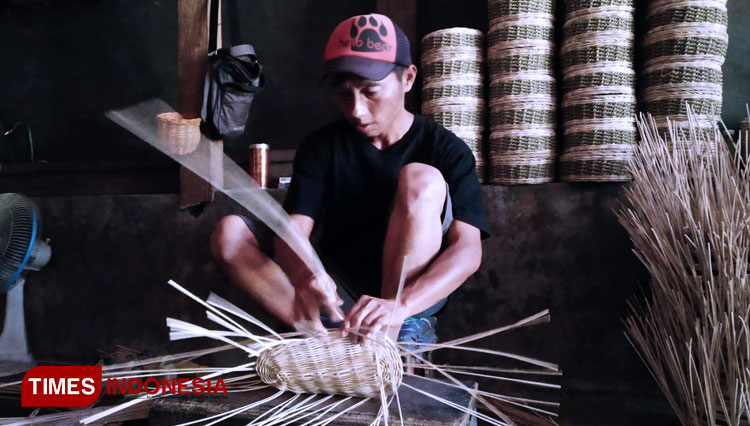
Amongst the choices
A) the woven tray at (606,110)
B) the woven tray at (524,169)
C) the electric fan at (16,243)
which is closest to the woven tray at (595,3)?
the woven tray at (606,110)

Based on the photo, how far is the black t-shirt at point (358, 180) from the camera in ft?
5.42

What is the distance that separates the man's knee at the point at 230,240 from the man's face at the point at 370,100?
492 millimetres

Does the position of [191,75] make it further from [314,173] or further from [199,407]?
[199,407]

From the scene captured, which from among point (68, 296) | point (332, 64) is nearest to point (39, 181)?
point (68, 296)

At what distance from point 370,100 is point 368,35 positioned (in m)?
0.19

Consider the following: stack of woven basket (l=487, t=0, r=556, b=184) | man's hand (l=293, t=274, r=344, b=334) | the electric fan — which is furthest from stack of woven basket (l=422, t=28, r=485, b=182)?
the electric fan

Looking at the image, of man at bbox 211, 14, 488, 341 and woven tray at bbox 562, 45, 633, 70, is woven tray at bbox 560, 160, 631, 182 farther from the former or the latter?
man at bbox 211, 14, 488, 341

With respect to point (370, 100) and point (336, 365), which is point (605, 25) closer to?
point (370, 100)

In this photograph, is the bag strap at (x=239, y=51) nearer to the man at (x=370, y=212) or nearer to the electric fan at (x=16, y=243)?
the man at (x=370, y=212)

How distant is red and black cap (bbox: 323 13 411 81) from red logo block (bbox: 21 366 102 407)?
1.36 metres

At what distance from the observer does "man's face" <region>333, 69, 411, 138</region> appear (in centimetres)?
149

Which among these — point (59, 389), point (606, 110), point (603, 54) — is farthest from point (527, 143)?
point (59, 389)

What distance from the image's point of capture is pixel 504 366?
6.67 ft

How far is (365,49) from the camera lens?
1.49m
